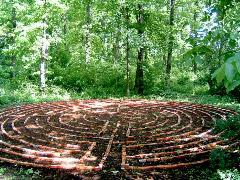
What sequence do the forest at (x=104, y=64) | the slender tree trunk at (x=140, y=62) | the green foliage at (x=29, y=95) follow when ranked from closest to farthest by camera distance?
the green foliage at (x=29, y=95) < the forest at (x=104, y=64) < the slender tree trunk at (x=140, y=62)

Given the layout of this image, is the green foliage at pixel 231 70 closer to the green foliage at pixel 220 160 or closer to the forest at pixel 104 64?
the green foliage at pixel 220 160

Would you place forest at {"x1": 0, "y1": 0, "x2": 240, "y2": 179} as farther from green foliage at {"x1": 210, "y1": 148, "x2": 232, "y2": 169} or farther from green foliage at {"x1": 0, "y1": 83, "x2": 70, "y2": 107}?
green foliage at {"x1": 210, "y1": 148, "x2": 232, "y2": 169}

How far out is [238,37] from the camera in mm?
2609

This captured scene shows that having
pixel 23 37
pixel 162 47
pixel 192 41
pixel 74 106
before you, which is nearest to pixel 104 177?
pixel 192 41

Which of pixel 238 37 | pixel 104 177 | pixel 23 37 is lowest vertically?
pixel 104 177

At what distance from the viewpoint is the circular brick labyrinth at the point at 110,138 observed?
22.8 feet

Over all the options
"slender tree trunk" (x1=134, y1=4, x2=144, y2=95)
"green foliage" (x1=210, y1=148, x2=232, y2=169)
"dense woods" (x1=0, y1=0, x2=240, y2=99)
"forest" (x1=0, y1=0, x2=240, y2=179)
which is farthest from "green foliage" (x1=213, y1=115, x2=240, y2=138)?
"slender tree trunk" (x1=134, y1=4, x2=144, y2=95)

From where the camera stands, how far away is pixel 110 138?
28.5ft

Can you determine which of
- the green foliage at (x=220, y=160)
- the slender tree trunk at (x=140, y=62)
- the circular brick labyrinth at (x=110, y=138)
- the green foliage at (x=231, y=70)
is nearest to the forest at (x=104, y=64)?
the slender tree trunk at (x=140, y=62)

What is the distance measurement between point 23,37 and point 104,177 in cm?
1460

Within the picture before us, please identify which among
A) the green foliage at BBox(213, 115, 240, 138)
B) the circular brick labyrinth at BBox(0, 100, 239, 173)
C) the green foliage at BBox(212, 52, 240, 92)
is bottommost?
the circular brick labyrinth at BBox(0, 100, 239, 173)

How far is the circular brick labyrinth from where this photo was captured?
695 cm

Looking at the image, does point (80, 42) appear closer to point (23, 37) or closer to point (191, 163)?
point (23, 37)

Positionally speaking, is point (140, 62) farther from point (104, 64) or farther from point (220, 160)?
point (220, 160)
